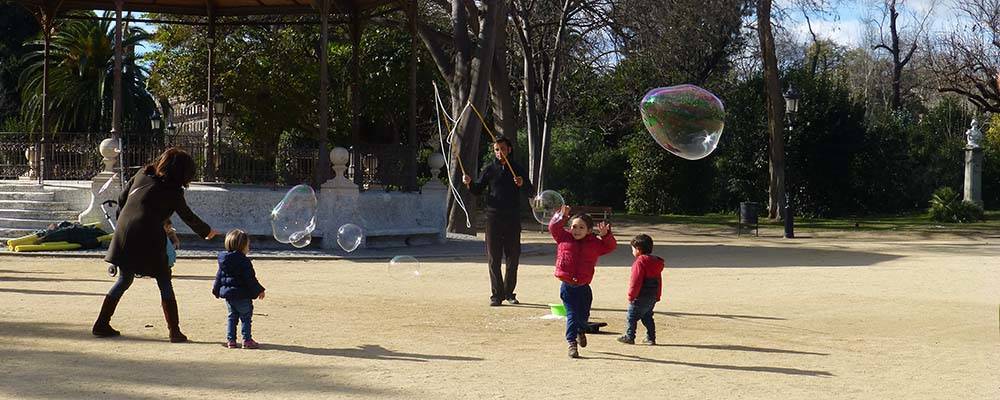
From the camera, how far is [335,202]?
893 inches

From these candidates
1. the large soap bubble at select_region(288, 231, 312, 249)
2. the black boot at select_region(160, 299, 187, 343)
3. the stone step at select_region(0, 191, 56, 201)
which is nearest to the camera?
the black boot at select_region(160, 299, 187, 343)

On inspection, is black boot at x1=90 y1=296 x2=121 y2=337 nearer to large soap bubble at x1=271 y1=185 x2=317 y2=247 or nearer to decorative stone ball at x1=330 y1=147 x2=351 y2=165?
large soap bubble at x1=271 y1=185 x2=317 y2=247

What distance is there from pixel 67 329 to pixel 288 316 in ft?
7.45

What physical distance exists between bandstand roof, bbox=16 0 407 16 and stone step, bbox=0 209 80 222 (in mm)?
5303

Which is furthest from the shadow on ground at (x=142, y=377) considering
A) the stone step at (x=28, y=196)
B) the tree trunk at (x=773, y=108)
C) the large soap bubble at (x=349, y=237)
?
the tree trunk at (x=773, y=108)

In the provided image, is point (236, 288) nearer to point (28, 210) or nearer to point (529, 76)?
point (28, 210)

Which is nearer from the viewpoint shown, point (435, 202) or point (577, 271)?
point (577, 271)

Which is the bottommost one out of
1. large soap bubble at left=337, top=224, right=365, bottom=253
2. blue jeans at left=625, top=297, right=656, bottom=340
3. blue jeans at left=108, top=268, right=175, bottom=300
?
blue jeans at left=625, top=297, right=656, bottom=340

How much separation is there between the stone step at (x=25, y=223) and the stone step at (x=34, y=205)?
464 mm

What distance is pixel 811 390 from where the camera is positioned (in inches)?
324

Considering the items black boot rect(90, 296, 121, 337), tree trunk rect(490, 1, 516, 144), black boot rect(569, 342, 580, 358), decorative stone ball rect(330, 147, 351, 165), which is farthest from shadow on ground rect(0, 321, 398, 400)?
tree trunk rect(490, 1, 516, 144)

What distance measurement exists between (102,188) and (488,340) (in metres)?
13.9

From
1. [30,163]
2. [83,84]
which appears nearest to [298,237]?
[30,163]

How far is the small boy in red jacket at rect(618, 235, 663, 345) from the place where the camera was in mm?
10320
